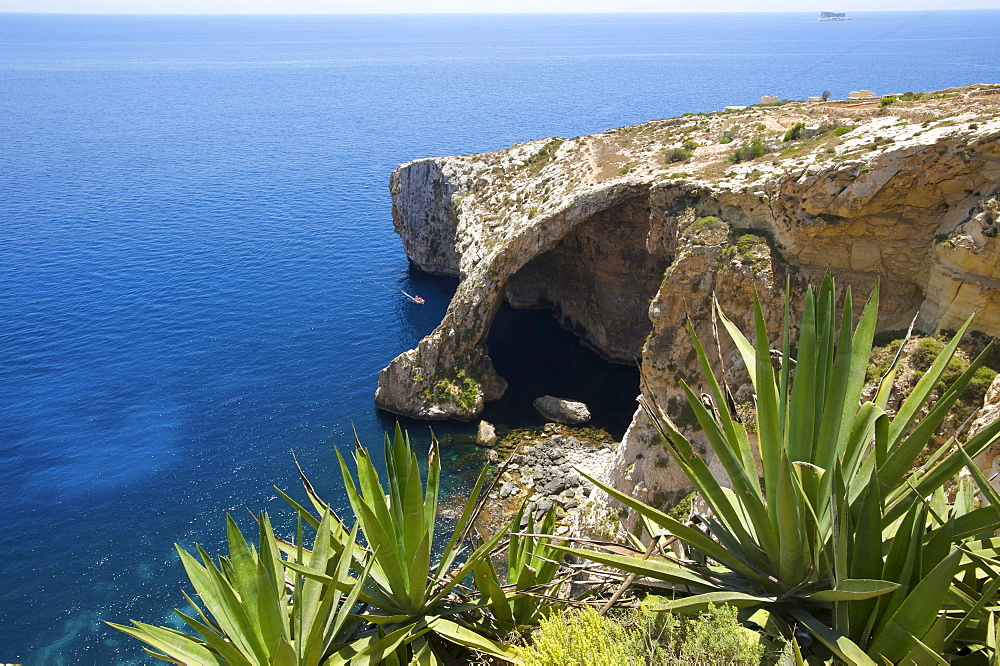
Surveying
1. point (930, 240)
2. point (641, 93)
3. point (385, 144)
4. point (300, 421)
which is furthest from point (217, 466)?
point (641, 93)

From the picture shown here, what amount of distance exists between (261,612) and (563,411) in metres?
24.3

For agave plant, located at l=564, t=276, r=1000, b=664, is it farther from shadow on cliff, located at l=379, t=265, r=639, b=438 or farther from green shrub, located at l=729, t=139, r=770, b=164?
shadow on cliff, located at l=379, t=265, r=639, b=438

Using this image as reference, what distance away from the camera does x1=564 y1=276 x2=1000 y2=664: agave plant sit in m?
5.11

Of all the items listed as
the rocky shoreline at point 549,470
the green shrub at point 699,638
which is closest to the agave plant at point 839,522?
the green shrub at point 699,638

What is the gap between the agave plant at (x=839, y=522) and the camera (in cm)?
511

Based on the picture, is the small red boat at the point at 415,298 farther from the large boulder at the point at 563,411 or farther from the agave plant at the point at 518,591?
the agave plant at the point at 518,591

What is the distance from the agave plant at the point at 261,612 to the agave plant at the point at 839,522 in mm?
2749

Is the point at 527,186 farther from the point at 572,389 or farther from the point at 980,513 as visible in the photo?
the point at 980,513

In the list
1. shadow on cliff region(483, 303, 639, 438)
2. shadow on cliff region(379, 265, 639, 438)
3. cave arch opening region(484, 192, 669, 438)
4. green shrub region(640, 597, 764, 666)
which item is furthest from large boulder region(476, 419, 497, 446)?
green shrub region(640, 597, 764, 666)

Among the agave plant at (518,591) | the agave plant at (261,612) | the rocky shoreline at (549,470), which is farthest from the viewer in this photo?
the rocky shoreline at (549,470)

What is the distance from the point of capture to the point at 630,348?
1400 inches

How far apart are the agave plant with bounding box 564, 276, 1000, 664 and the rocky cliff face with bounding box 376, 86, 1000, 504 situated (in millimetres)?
1825

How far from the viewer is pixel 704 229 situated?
23.9 meters

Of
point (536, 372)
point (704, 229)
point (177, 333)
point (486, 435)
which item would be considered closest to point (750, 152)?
point (704, 229)
